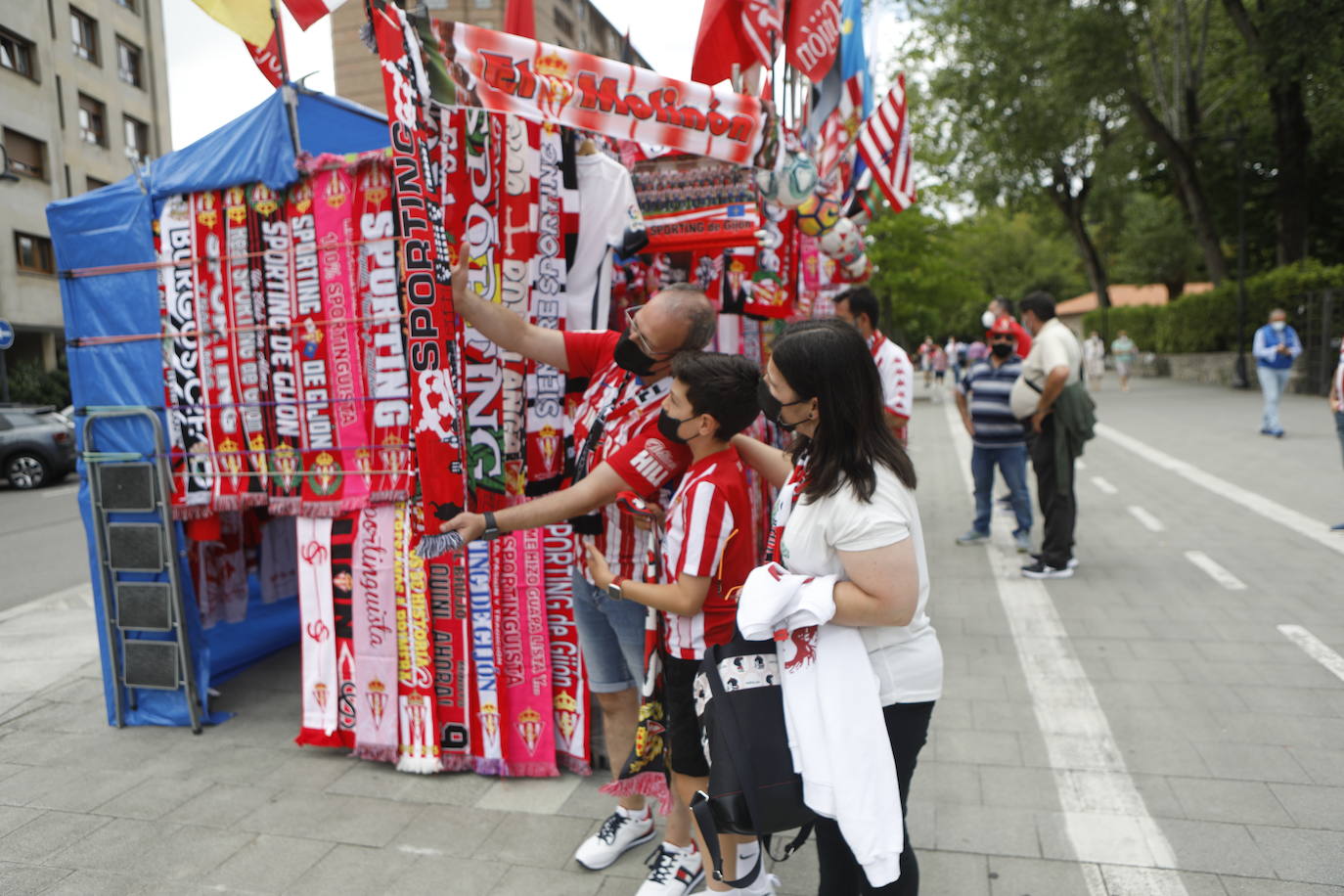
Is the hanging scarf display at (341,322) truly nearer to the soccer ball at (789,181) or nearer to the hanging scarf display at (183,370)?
the hanging scarf display at (183,370)

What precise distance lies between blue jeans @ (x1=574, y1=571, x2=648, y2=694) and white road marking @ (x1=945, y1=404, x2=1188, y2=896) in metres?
1.64

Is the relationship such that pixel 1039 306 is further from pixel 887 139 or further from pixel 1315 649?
pixel 1315 649

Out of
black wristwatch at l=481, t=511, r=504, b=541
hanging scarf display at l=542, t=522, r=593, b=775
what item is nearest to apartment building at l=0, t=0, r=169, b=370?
hanging scarf display at l=542, t=522, r=593, b=775

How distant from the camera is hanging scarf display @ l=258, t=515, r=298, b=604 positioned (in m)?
5.39

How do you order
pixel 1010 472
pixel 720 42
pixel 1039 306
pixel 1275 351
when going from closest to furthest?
pixel 720 42, pixel 1039 306, pixel 1010 472, pixel 1275 351

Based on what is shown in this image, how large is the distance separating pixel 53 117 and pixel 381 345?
29419mm

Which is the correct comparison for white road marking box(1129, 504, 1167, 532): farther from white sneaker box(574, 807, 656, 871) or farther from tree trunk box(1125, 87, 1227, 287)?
tree trunk box(1125, 87, 1227, 287)

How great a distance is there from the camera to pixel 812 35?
5.32m

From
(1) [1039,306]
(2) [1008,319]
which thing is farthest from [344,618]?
(2) [1008,319]

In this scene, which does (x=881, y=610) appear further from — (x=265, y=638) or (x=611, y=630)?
(x=265, y=638)

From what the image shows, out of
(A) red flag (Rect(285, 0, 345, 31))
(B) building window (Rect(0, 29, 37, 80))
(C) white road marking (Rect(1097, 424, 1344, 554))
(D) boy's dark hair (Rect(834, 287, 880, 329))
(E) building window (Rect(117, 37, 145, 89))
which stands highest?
(E) building window (Rect(117, 37, 145, 89))

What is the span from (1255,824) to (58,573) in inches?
368

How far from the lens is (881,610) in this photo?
2.01m

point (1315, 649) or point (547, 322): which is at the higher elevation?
point (547, 322)
